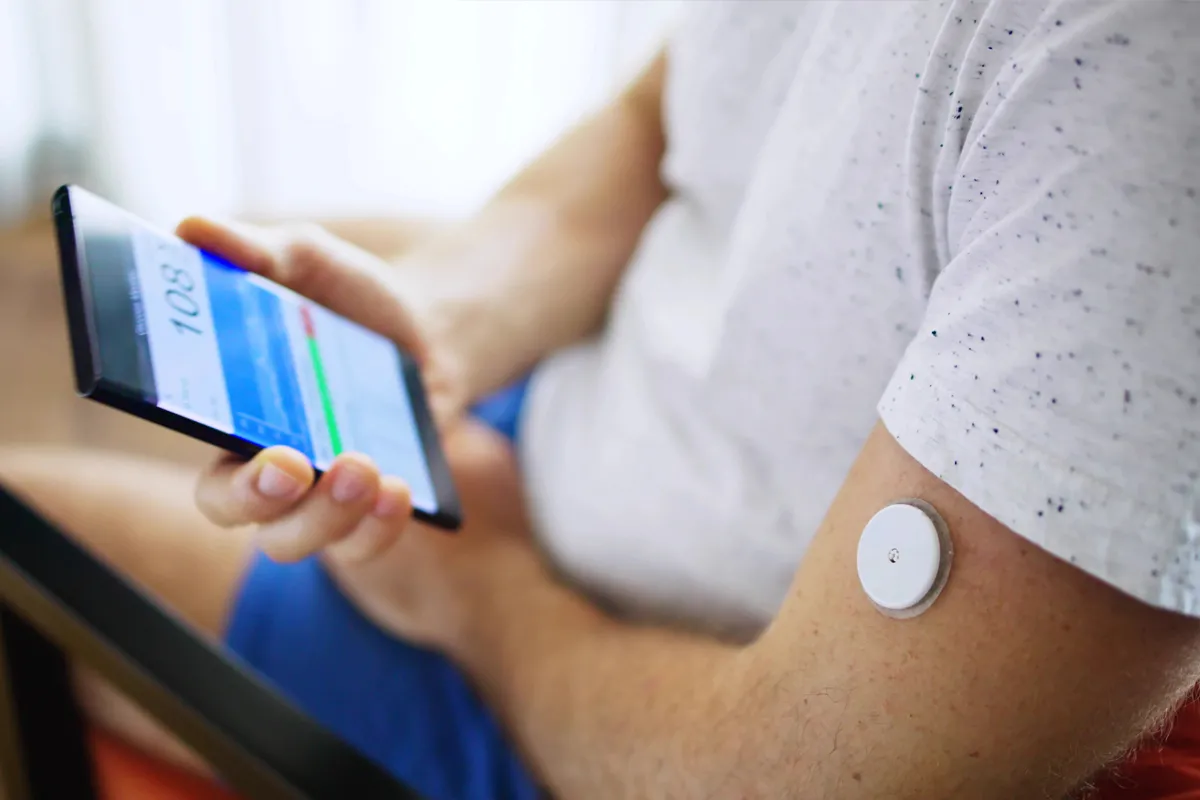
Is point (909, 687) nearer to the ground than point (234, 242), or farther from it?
nearer to the ground

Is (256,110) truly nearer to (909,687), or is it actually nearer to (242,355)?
(242,355)

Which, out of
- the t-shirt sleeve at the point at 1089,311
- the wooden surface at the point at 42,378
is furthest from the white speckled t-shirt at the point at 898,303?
the wooden surface at the point at 42,378

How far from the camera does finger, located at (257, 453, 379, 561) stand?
0.45m

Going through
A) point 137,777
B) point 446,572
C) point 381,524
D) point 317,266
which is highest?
point 317,266

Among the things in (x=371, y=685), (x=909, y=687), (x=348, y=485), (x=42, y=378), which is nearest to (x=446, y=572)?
(x=371, y=685)

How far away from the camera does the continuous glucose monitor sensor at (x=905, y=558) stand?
34cm

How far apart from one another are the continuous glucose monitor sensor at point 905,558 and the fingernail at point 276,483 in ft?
0.89

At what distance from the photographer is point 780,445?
51 centimetres

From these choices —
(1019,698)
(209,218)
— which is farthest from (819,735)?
(209,218)

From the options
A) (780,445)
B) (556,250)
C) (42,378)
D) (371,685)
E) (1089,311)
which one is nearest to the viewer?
(1089,311)

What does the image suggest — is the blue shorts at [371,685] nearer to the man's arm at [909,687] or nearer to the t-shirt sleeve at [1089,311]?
the man's arm at [909,687]

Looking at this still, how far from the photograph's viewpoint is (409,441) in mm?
568

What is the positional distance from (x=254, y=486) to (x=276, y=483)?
1cm

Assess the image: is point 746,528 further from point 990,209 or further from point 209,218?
point 209,218
